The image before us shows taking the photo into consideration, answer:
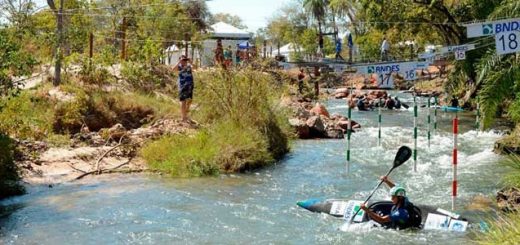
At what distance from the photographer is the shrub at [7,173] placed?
1020cm

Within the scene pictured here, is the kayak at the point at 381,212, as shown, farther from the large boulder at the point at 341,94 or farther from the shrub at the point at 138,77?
the large boulder at the point at 341,94

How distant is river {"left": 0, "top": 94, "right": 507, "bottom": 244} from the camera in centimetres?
823

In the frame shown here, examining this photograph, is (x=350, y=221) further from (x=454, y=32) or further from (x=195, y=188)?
(x=454, y=32)

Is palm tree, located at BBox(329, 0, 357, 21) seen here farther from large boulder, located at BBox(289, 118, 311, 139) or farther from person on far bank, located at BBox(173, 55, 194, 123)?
person on far bank, located at BBox(173, 55, 194, 123)

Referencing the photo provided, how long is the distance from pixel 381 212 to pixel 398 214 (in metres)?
0.52

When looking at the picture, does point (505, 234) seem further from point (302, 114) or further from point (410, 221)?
point (302, 114)

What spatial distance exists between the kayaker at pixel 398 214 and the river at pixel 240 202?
13 centimetres

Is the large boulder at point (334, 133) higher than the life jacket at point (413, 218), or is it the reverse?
the large boulder at point (334, 133)

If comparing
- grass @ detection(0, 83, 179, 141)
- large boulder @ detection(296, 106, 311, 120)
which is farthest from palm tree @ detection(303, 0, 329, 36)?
grass @ detection(0, 83, 179, 141)

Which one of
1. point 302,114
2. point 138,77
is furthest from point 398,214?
point 138,77

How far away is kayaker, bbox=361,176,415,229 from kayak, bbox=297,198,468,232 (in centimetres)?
22

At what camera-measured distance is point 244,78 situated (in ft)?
47.5

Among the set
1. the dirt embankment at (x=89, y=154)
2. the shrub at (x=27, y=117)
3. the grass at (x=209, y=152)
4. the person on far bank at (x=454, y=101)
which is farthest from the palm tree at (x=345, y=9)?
the grass at (x=209, y=152)

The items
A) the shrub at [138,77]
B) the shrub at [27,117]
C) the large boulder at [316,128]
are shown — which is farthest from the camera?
the large boulder at [316,128]
